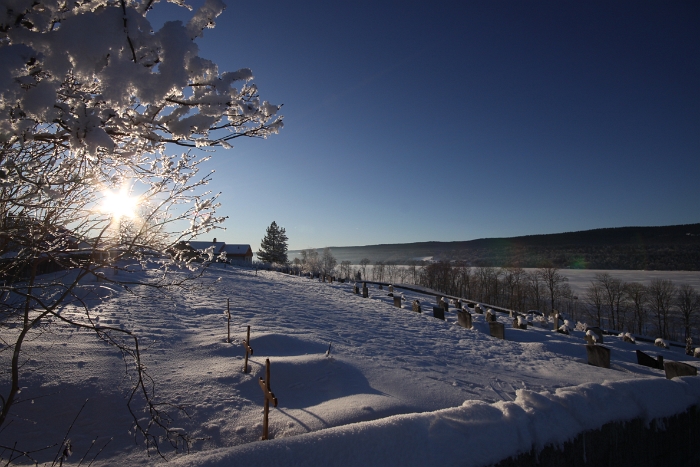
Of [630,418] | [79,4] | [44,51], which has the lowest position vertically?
[630,418]

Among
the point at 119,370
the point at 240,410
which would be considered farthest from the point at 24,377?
the point at 240,410

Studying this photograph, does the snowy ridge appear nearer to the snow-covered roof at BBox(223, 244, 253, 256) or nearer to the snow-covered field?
the snow-covered field

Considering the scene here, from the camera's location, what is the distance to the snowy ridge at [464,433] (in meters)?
2.05

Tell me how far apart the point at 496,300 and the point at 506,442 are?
54452 mm

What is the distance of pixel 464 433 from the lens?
2.42 metres

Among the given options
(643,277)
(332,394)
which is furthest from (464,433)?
(643,277)

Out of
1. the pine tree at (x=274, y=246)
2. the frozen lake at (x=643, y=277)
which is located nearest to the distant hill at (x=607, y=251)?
the frozen lake at (x=643, y=277)

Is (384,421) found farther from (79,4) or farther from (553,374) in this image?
(553,374)

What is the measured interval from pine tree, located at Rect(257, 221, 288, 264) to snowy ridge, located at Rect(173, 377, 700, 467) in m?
61.9

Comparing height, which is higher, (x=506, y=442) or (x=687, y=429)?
(x=506, y=442)

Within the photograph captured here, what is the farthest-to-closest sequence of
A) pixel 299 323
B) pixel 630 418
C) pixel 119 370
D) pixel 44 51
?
pixel 299 323
pixel 119 370
pixel 630 418
pixel 44 51

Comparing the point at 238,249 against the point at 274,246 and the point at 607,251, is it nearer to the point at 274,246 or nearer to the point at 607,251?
the point at 274,246

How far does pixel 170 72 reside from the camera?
151 centimetres

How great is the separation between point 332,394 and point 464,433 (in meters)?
2.43
